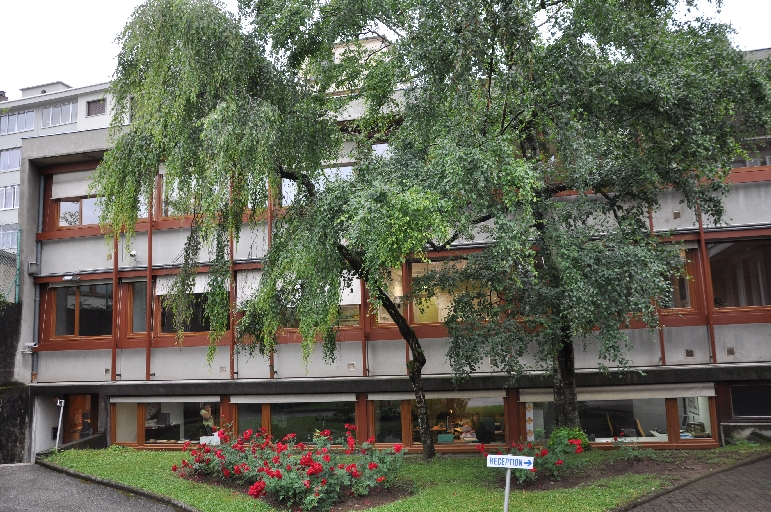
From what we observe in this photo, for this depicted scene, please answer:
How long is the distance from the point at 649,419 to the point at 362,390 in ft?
21.9

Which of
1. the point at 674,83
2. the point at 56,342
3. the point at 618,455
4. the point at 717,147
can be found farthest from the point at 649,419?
the point at 56,342

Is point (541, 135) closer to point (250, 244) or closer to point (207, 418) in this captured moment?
point (250, 244)

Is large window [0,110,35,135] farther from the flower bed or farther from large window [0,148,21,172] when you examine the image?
the flower bed

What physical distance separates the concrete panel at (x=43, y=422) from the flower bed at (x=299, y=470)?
790 cm

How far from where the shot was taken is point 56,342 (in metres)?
19.0

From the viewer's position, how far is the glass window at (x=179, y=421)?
17859 millimetres

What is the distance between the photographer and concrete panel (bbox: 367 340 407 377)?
16.5 meters

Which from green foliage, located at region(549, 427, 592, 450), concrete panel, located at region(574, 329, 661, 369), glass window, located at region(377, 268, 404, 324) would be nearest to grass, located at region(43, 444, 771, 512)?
green foliage, located at region(549, 427, 592, 450)

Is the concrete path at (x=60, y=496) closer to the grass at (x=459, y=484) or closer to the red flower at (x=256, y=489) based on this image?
the grass at (x=459, y=484)

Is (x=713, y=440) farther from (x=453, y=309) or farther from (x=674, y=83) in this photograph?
(x=674, y=83)

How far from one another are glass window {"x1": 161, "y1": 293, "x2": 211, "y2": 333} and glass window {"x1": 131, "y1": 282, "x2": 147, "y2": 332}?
2.08ft

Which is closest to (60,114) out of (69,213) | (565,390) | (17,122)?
(17,122)

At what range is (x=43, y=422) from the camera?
62.9 feet

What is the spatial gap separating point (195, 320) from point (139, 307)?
1.85m
